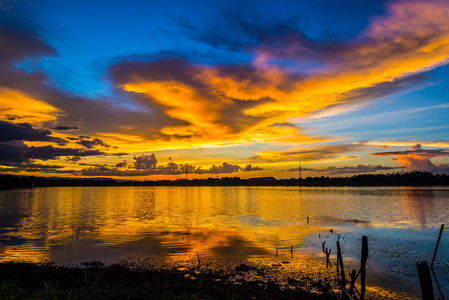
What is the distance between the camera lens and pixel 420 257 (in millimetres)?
27000

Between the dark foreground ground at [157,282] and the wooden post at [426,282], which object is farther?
the dark foreground ground at [157,282]

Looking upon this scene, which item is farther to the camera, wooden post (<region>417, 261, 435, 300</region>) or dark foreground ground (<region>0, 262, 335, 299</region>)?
dark foreground ground (<region>0, 262, 335, 299</region>)

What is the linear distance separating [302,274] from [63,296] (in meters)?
16.1

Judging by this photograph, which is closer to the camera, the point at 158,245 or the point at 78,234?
the point at 158,245

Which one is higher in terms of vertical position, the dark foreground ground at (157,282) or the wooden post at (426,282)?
the wooden post at (426,282)

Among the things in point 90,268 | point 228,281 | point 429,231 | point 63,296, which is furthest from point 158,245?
point 429,231

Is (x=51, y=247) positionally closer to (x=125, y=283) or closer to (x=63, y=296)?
(x=125, y=283)

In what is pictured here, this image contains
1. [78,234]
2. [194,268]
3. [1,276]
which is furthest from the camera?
[78,234]

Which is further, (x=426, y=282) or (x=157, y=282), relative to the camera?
(x=157, y=282)

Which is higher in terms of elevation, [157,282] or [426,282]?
[426,282]

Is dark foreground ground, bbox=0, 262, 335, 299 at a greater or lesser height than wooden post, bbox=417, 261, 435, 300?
lesser

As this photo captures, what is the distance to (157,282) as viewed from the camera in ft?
59.9

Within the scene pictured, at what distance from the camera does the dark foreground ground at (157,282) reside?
16047mm

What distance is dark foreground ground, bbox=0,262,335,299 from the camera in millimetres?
16047
